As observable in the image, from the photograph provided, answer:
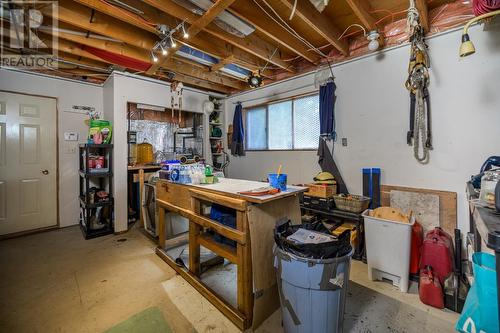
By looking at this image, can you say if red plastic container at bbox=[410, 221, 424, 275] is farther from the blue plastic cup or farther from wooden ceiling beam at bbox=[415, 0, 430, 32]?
wooden ceiling beam at bbox=[415, 0, 430, 32]

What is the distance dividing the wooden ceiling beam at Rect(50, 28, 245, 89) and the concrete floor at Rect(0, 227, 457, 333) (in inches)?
99.0

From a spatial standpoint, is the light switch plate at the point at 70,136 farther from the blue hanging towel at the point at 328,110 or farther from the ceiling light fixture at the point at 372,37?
the ceiling light fixture at the point at 372,37

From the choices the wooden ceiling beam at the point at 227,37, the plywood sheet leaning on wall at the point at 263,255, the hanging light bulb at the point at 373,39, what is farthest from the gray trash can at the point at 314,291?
the hanging light bulb at the point at 373,39

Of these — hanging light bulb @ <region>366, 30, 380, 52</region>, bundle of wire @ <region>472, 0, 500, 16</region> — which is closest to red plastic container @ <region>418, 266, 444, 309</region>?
bundle of wire @ <region>472, 0, 500, 16</region>

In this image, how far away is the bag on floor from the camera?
3.04 feet

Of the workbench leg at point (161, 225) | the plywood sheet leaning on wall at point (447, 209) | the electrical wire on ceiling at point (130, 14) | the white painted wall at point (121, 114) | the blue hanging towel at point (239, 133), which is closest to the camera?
the electrical wire on ceiling at point (130, 14)

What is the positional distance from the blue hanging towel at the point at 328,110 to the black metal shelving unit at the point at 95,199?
125 inches

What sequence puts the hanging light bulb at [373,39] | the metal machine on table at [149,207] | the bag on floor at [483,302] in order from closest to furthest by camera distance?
the bag on floor at [483,302] → the hanging light bulb at [373,39] → the metal machine on table at [149,207]

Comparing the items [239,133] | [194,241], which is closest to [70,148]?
[239,133]

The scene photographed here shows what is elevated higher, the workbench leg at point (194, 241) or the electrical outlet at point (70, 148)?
the electrical outlet at point (70, 148)

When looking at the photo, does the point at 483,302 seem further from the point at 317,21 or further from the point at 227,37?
the point at 227,37

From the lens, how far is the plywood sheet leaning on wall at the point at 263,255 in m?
1.52

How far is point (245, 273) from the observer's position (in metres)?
1.54

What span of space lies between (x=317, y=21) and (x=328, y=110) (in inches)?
45.1
